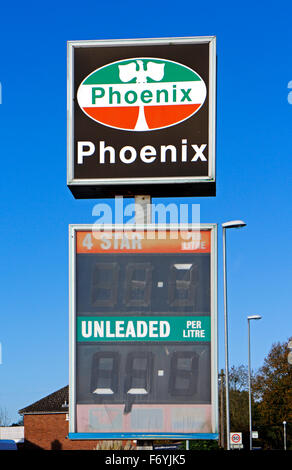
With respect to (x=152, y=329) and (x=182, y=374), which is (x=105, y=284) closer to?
(x=152, y=329)

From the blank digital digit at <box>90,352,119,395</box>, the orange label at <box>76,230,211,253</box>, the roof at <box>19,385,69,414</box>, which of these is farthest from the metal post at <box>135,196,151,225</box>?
the roof at <box>19,385,69,414</box>

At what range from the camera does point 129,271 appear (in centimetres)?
1038

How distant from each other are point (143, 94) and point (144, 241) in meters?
2.45

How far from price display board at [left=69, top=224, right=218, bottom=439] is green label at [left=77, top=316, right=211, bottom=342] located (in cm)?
A: 1

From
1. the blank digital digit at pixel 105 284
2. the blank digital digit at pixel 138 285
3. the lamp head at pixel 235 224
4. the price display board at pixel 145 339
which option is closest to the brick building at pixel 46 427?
the lamp head at pixel 235 224

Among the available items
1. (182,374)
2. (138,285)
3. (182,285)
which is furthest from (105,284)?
(182,374)

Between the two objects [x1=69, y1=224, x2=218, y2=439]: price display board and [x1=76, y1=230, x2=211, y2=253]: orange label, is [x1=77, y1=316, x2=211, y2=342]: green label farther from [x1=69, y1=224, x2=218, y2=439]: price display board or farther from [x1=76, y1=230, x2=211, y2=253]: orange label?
[x1=76, y1=230, x2=211, y2=253]: orange label

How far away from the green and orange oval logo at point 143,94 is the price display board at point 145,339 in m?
1.95

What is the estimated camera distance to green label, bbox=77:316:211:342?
33.3 ft

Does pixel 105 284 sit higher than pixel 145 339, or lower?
higher

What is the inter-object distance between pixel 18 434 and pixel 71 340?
209ft

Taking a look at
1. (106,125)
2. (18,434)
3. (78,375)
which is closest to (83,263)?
(78,375)

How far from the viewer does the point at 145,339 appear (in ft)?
33.5
